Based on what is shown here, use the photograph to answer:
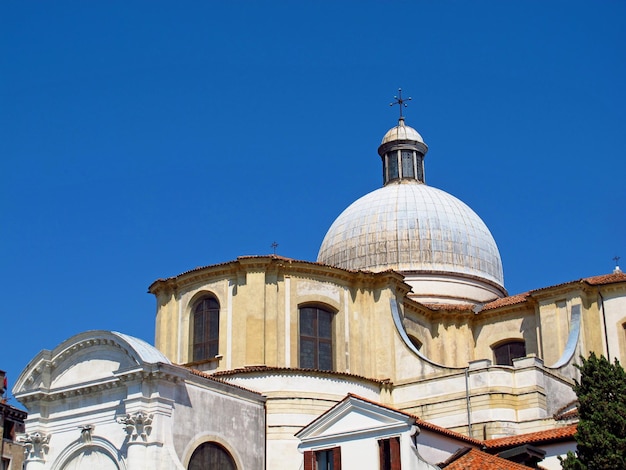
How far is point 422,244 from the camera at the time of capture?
4512cm

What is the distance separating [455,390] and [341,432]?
7.64 meters

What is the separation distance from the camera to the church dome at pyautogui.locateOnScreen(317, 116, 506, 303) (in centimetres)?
4456

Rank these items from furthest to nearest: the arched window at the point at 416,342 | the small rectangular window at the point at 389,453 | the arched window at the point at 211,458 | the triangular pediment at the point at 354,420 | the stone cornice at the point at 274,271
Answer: the arched window at the point at 416,342, the stone cornice at the point at 274,271, the arched window at the point at 211,458, the triangular pediment at the point at 354,420, the small rectangular window at the point at 389,453

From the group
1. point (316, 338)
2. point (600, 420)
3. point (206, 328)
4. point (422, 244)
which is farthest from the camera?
point (422, 244)

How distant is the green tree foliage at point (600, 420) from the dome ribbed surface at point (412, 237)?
18471 millimetres

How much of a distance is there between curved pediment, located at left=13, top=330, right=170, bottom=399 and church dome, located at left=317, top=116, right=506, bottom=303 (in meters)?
15.7

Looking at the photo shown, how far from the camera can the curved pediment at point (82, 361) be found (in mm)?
30984

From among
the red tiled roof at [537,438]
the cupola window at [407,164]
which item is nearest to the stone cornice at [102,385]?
the red tiled roof at [537,438]

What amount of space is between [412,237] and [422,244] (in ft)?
1.75

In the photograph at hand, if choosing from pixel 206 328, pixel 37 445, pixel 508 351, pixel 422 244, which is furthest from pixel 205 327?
pixel 508 351

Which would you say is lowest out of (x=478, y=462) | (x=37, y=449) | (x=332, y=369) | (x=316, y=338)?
(x=478, y=462)

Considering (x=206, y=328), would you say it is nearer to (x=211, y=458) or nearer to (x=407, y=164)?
(x=211, y=458)

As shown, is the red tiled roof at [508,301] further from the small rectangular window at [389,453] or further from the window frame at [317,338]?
the small rectangular window at [389,453]

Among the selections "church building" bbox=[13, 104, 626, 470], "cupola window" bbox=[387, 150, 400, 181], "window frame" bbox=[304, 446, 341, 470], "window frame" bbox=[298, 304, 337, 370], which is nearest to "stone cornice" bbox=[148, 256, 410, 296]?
"church building" bbox=[13, 104, 626, 470]
